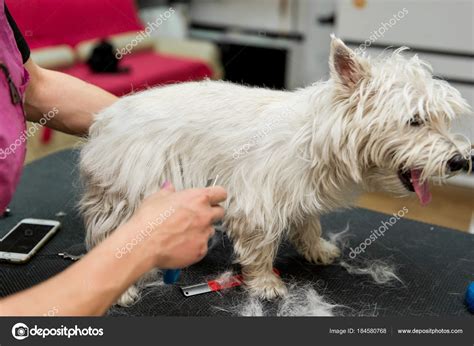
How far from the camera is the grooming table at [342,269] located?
0.98 m

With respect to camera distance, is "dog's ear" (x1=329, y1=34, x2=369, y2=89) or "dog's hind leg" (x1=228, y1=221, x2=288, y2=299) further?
"dog's hind leg" (x1=228, y1=221, x2=288, y2=299)

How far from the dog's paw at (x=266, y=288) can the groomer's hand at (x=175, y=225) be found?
23 cm

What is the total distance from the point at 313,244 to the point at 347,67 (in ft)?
1.39

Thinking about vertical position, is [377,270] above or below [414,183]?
below

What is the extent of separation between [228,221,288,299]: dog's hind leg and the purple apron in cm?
41

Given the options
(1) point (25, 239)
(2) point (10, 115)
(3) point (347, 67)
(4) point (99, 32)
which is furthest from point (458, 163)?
(4) point (99, 32)

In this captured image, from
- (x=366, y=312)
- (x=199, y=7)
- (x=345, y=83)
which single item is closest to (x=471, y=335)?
(x=366, y=312)

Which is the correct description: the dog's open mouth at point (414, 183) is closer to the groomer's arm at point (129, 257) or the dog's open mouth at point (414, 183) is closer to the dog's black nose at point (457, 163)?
the dog's black nose at point (457, 163)

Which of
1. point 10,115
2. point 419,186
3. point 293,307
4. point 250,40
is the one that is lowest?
point 293,307

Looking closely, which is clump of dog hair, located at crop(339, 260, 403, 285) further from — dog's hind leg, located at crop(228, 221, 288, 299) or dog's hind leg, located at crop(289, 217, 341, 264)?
dog's hind leg, located at crop(228, 221, 288, 299)

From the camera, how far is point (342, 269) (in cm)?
112

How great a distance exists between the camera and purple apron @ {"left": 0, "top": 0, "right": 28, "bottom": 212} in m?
0.85

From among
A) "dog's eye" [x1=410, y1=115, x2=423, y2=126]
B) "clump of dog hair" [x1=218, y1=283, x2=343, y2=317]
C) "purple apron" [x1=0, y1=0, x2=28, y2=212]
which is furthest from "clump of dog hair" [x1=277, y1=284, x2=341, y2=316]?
"purple apron" [x1=0, y1=0, x2=28, y2=212]

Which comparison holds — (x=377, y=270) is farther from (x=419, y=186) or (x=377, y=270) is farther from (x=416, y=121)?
(x=416, y=121)
